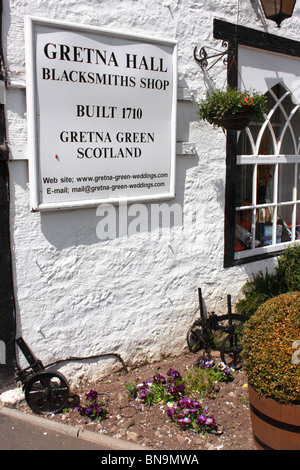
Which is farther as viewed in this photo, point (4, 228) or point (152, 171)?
point (152, 171)

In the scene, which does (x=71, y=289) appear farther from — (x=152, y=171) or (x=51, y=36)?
(x=51, y=36)

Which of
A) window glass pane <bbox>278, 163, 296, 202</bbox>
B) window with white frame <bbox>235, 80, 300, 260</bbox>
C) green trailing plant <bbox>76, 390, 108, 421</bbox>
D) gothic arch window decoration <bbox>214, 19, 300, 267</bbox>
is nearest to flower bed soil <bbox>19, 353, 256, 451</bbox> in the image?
green trailing plant <bbox>76, 390, 108, 421</bbox>

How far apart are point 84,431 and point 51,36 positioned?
299cm

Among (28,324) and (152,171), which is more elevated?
(152,171)

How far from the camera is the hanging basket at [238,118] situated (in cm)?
416

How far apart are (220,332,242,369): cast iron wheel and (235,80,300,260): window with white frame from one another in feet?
3.51

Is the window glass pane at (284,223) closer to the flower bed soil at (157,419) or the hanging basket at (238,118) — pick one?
the hanging basket at (238,118)

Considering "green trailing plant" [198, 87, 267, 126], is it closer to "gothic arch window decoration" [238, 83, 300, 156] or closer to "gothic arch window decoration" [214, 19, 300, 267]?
"gothic arch window decoration" [214, 19, 300, 267]

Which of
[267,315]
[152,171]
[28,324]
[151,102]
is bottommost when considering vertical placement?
[28,324]

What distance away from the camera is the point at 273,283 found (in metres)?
5.30

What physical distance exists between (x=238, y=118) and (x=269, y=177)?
5.95ft

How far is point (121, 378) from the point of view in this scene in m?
4.32

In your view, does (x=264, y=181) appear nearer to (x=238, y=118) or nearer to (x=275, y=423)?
(x=238, y=118)

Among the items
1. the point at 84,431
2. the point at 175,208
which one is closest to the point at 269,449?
the point at 84,431
